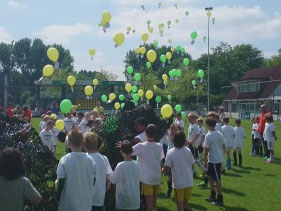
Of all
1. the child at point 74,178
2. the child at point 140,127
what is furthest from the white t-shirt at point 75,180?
the child at point 140,127

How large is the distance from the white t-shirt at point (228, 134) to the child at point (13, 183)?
29.4 ft

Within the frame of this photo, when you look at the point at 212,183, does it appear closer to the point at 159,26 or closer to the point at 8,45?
the point at 159,26

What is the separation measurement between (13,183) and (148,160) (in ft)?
9.16

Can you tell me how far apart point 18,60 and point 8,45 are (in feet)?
13.7

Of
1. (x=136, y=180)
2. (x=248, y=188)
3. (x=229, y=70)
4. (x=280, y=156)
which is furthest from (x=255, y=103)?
(x=136, y=180)

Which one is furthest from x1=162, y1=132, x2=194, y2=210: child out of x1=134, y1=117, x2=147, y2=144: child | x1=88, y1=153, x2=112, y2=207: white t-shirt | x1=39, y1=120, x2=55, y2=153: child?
x1=39, y1=120, x2=55, y2=153: child

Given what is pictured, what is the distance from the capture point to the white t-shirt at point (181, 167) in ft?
21.0

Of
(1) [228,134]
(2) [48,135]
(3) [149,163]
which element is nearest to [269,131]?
(1) [228,134]

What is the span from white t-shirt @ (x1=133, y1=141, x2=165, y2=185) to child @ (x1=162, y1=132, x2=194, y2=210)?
0.98ft

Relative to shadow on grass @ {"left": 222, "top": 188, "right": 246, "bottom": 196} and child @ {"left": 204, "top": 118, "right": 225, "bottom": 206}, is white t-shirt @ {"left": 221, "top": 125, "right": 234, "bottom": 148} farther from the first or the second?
child @ {"left": 204, "top": 118, "right": 225, "bottom": 206}

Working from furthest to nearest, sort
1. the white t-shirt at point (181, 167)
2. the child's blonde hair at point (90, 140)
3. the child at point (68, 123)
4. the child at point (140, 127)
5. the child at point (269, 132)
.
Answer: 1. the child at point (68, 123)
2. the child at point (269, 132)
3. the child at point (140, 127)
4. the white t-shirt at point (181, 167)
5. the child's blonde hair at point (90, 140)

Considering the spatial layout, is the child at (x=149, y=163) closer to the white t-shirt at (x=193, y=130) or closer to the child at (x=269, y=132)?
the white t-shirt at (x=193, y=130)

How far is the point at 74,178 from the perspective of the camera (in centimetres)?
448

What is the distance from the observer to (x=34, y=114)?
4772 cm
